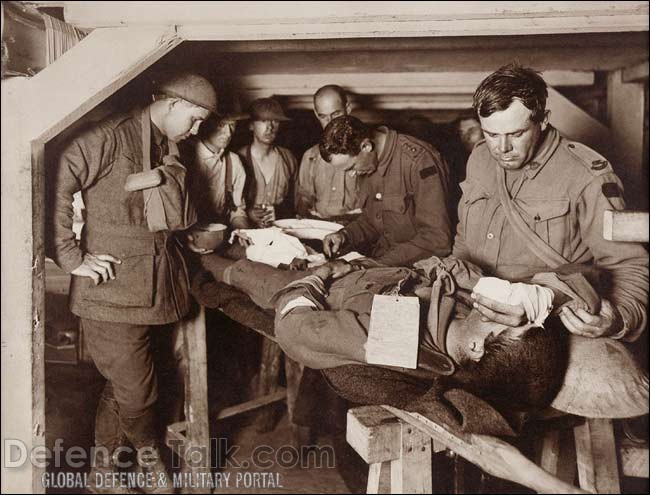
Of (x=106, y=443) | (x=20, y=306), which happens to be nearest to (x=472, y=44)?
(x=20, y=306)

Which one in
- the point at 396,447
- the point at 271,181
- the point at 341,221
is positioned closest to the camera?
the point at 396,447

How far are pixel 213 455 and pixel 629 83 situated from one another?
434 cm

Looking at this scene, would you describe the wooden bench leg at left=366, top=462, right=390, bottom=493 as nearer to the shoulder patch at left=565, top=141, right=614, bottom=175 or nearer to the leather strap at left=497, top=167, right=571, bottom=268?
the leather strap at left=497, top=167, right=571, bottom=268

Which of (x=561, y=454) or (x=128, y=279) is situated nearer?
(x=561, y=454)

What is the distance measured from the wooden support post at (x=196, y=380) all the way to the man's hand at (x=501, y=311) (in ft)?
7.41

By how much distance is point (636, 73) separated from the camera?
13.2 ft

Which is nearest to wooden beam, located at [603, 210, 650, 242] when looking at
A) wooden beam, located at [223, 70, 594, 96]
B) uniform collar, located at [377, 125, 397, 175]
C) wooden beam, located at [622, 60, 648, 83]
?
uniform collar, located at [377, 125, 397, 175]

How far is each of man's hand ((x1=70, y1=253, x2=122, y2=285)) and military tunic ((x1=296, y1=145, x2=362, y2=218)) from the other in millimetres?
2421

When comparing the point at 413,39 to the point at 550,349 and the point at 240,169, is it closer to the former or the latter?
the point at 240,169

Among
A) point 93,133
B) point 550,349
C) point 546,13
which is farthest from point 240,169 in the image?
point 550,349

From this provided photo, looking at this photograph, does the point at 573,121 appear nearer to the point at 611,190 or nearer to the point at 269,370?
the point at 611,190

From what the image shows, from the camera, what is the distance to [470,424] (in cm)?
178

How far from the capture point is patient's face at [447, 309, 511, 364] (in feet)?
6.46

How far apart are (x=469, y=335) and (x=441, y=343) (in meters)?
0.12
